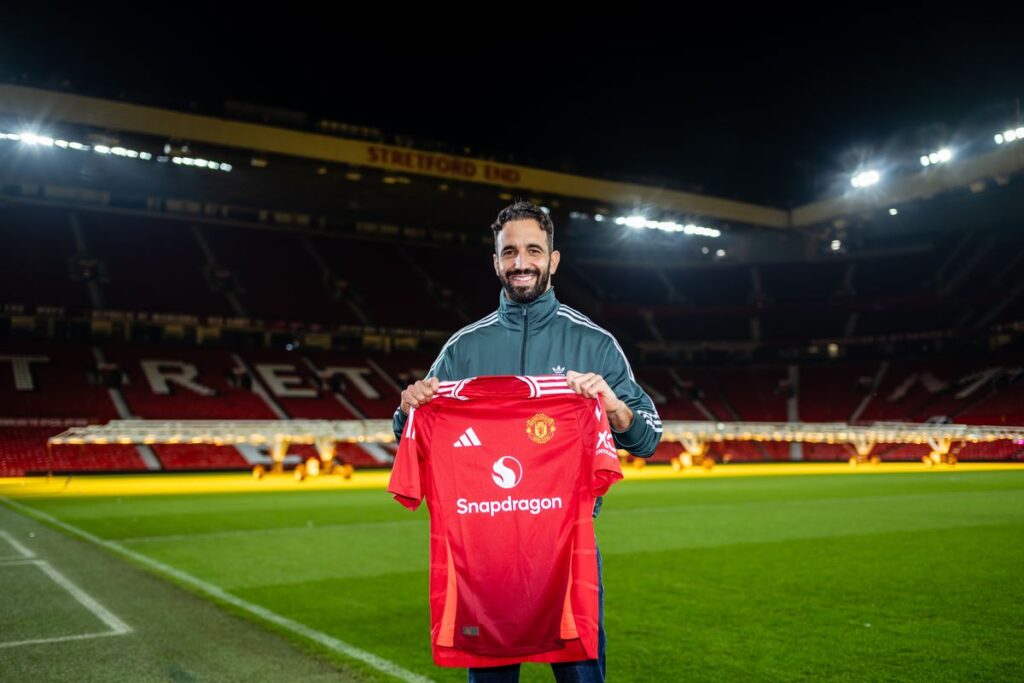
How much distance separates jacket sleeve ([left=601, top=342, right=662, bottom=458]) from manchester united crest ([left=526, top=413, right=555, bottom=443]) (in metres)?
0.28

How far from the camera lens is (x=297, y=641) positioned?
6199 millimetres

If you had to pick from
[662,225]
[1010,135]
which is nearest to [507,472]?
[1010,135]

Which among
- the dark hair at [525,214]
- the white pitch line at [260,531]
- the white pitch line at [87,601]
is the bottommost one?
the white pitch line at [260,531]

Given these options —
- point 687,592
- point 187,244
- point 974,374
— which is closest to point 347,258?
point 187,244

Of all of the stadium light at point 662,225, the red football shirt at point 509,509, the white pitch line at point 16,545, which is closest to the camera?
the red football shirt at point 509,509

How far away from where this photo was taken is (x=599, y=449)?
10.5 feet

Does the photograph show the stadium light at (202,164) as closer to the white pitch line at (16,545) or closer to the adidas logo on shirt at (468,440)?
the white pitch line at (16,545)

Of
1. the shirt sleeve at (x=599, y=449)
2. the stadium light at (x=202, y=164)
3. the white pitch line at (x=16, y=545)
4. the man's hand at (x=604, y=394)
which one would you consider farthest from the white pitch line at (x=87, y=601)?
the stadium light at (x=202, y=164)

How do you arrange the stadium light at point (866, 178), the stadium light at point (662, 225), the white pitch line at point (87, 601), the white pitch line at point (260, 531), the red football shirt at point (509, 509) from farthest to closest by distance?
the stadium light at point (662, 225)
the stadium light at point (866, 178)
the white pitch line at point (260, 531)
the white pitch line at point (87, 601)
the red football shirt at point (509, 509)

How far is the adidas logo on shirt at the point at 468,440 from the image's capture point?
3.33 metres

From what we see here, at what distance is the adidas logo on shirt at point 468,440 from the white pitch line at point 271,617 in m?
2.62

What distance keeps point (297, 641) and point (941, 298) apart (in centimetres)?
4860

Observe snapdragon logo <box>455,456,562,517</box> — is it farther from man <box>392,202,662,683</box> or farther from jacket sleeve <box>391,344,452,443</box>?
jacket sleeve <box>391,344,452,443</box>

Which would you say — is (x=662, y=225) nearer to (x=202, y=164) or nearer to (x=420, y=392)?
(x=202, y=164)
